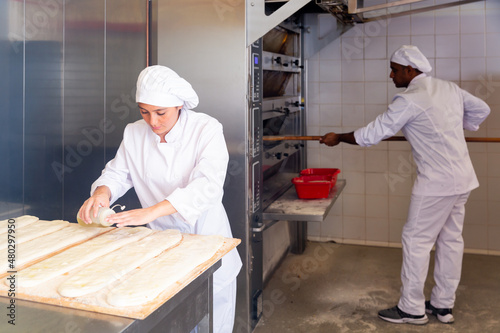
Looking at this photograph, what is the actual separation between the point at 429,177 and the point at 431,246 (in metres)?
0.42

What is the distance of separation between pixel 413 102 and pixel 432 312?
4.20 ft

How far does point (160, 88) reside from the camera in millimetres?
2184

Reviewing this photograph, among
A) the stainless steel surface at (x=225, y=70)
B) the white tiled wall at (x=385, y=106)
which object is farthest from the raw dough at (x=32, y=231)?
the white tiled wall at (x=385, y=106)

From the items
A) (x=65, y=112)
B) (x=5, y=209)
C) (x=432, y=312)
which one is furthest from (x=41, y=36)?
(x=432, y=312)

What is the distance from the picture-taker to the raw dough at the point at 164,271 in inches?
53.8

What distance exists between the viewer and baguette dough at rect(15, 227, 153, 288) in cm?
150

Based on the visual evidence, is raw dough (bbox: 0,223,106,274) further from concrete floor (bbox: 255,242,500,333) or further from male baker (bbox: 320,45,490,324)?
male baker (bbox: 320,45,490,324)

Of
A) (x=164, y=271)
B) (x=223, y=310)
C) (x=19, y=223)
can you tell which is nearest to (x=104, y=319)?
(x=164, y=271)

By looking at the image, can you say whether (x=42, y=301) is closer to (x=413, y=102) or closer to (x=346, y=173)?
(x=413, y=102)

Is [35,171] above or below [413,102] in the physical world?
below

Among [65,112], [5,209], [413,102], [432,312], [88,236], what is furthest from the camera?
[432,312]

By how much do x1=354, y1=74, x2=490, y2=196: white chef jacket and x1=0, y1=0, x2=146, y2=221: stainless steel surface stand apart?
4.96 feet

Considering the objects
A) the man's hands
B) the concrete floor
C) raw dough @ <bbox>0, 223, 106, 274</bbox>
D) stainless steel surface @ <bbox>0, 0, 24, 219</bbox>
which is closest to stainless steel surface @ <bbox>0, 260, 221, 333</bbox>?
raw dough @ <bbox>0, 223, 106, 274</bbox>

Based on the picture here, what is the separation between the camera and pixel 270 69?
11.2 feet
